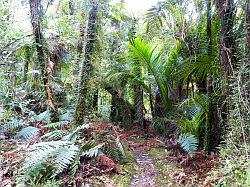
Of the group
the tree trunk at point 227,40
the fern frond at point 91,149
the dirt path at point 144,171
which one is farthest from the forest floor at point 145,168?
the tree trunk at point 227,40

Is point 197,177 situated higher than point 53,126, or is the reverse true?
point 53,126

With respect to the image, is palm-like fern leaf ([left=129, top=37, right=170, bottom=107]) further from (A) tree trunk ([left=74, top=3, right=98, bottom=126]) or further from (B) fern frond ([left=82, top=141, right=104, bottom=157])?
(B) fern frond ([left=82, top=141, right=104, bottom=157])

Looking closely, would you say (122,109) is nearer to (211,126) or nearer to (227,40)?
(211,126)

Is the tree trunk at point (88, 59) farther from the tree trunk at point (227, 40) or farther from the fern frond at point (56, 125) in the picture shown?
the tree trunk at point (227, 40)

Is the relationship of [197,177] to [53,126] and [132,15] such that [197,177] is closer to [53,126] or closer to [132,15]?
[53,126]

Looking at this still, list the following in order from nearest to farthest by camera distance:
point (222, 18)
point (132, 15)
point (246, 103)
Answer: point (246, 103)
point (222, 18)
point (132, 15)

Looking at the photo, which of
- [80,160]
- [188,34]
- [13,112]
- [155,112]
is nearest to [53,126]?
[80,160]

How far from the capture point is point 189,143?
4754 mm

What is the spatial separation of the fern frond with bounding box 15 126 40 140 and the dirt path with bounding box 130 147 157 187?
1.72 meters

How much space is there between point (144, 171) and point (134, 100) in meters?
2.78

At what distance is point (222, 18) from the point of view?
152 inches

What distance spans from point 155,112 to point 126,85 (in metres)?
0.91

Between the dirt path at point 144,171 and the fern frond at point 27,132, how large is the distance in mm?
1721

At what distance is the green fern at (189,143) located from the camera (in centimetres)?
462
